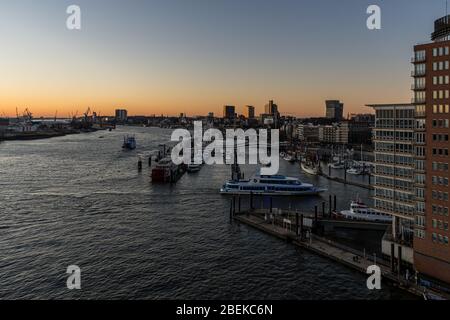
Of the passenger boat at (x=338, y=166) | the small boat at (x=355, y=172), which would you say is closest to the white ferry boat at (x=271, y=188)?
the small boat at (x=355, y=172)

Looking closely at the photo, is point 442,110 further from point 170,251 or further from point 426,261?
point 170,251

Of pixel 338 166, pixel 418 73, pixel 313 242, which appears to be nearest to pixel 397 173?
pixel 418 73

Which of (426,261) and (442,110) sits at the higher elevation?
(442,110)

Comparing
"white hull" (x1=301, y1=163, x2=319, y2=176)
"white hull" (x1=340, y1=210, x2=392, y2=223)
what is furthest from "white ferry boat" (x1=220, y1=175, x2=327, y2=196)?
"white hull" (x1=301, y1=163, x2=319, y2=176)

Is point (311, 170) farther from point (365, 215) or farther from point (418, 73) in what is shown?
point (418, 73)

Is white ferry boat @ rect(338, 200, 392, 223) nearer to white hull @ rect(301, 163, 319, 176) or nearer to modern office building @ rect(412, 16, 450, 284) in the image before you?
modern office building @ rect(412, 16, 450, 284)

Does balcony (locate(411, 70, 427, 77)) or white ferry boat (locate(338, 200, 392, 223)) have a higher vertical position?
balcony (locate(411, 70, 427, 77))
